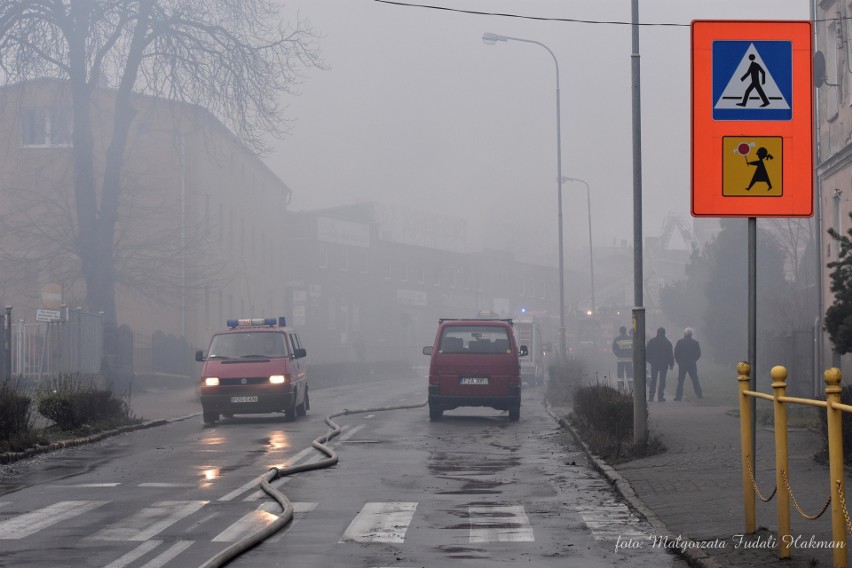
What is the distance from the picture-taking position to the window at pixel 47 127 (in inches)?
1505

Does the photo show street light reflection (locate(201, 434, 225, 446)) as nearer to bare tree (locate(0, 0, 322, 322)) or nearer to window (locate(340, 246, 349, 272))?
bare tree (locate(0, 0, 322, 322))

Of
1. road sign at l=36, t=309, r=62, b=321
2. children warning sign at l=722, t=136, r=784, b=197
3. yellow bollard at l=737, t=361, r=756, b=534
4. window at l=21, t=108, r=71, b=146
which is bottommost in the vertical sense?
yellow bollard at l=737, t=361, r=756, b=534

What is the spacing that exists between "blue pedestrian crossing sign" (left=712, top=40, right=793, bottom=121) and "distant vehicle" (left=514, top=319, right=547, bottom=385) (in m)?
42.3

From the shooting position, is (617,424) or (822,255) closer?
(617,424)

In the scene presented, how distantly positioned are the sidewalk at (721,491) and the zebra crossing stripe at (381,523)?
206cm

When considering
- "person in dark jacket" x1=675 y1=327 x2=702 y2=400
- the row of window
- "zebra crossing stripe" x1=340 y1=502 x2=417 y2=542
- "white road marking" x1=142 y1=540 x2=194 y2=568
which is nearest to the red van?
"person in dark jacket" x1=675 y1=327 x2=702 y2=400

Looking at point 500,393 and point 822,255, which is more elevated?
point 822,255

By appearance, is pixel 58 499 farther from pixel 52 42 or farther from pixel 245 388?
pixel 52 42

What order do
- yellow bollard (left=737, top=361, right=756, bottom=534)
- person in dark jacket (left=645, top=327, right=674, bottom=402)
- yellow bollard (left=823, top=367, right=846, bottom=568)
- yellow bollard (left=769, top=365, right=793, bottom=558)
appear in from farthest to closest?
person in dark jacket (left=645, top=327, right=674, bottom=402)
yellow bollard (left=737, top=361, right=756, bottom=534)
yellow bollard (left=769, top=365, right=793, bottom=558)
yellow bollard (left=823, top=367, right=846, bottom=568)

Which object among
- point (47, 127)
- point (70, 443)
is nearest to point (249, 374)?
point (70, 443)

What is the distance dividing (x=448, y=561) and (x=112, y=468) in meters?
7.97

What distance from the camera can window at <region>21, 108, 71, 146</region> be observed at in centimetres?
3822

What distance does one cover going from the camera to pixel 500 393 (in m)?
24.3

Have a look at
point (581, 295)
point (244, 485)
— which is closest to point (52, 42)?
point (244, 485)
